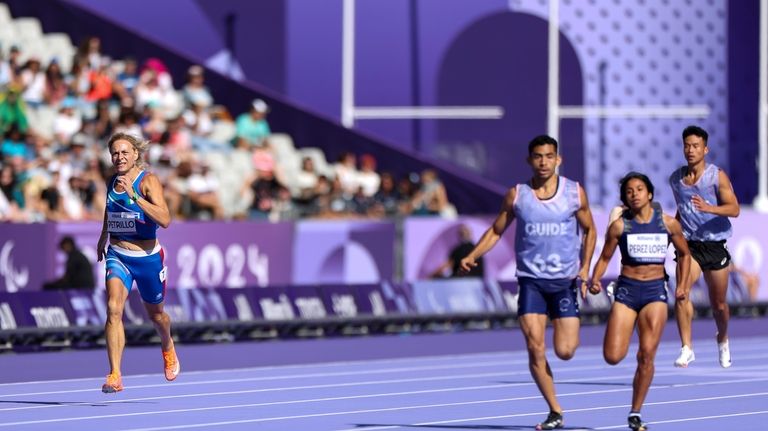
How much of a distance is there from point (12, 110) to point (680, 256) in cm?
1403

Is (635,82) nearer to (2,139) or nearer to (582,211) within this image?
(2,139)

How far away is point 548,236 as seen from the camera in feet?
41.2

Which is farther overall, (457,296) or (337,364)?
(457,296)

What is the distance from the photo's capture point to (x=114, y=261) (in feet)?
47.4

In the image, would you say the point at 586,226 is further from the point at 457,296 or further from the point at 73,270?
the point at 457,296

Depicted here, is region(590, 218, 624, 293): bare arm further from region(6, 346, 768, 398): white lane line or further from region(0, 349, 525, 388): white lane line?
region(0, 349, 525, 388): white lane line

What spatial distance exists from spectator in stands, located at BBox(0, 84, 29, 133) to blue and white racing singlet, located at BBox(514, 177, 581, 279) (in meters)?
13.4

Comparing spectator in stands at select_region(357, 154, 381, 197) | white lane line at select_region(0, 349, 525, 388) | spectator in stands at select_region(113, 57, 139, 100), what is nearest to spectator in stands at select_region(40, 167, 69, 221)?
spectator in stands at select_region(113, 57, 139, 100)

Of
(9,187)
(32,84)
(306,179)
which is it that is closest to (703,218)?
(9,187)

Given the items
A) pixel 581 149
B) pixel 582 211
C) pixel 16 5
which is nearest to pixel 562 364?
pixel 582 211

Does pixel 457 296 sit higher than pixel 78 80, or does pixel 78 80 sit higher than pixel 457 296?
pixel 78 80

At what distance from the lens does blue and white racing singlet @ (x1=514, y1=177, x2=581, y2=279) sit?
494 inches

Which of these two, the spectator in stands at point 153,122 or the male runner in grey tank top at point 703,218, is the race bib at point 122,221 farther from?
the spectator in stands at point 153,122

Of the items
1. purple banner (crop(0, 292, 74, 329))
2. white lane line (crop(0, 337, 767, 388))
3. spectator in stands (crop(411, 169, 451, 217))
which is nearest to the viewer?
white lane line (crop(0, 337, 767, 388))
